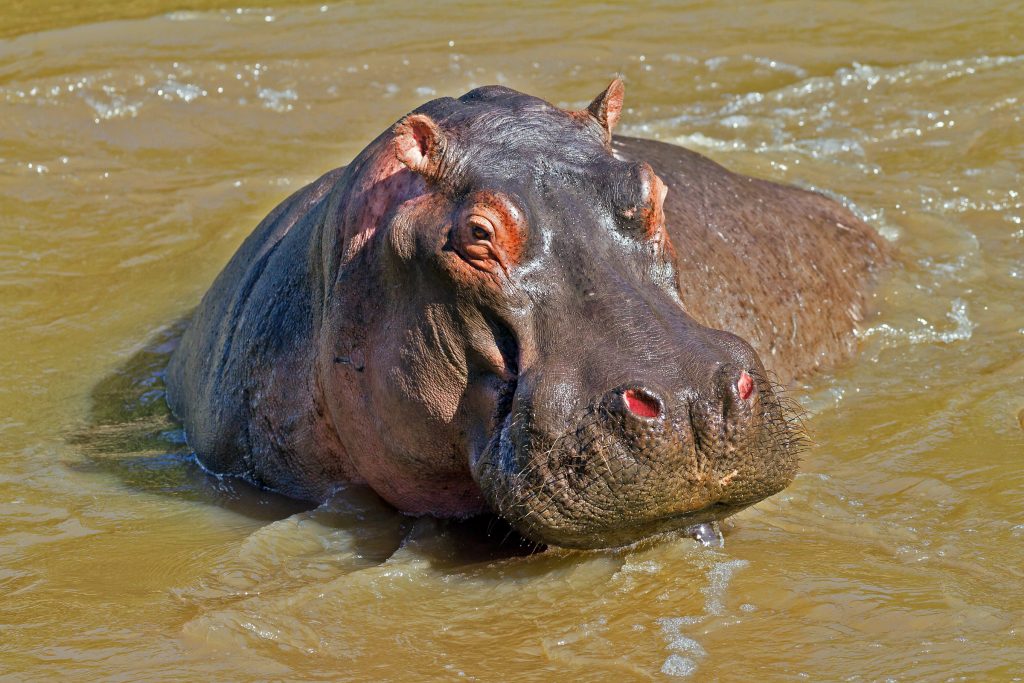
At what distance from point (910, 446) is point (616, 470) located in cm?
224

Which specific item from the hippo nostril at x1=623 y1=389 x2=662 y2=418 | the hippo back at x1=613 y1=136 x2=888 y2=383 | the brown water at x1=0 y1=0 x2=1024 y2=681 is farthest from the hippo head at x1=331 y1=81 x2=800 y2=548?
the hippo back at x1=613 y1=136 x2=888 y2=383

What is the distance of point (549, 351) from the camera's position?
4734mm

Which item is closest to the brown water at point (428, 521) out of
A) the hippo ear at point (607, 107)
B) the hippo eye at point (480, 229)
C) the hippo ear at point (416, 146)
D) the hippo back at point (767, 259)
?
the hippo back at point (767, 259)

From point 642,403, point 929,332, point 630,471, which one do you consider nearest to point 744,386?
point 642,403

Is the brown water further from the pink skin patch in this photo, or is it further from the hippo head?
the pink skin patch

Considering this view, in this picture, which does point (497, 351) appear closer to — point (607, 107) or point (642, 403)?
→ point (642, 403)

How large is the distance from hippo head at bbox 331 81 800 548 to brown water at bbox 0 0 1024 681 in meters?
0.37

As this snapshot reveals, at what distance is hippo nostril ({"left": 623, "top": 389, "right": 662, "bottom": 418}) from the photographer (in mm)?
4426

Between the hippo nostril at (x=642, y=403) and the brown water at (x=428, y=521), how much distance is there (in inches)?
27.2

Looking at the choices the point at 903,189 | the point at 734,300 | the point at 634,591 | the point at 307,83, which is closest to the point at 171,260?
the point at 307,83

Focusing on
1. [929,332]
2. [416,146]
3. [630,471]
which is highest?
[416,146]

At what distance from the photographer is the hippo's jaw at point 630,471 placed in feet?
14.7

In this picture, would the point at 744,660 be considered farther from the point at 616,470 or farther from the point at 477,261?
the point at 477,261

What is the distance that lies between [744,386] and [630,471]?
44cm
